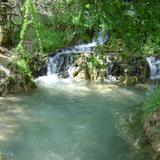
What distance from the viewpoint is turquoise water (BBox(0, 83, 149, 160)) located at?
31.3 ft

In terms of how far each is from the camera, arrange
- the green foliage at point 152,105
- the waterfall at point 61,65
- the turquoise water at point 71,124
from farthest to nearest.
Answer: the waterfall at point 61,65, the green foliage at point 152,105, the turquoise water at point 71,124

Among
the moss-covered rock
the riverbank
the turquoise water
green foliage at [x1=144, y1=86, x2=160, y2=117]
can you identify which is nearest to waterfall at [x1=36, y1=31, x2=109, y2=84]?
the turquoise water

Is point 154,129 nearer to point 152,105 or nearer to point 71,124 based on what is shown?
point 152,105

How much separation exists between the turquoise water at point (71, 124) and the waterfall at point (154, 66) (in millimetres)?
3003

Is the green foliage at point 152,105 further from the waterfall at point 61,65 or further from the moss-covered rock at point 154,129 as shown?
the waterfall at point 61,65

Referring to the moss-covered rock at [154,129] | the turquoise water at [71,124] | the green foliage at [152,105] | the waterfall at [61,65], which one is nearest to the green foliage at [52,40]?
the waterfall at [61,65]

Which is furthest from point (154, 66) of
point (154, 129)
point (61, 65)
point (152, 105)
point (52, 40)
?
point (154, 129)

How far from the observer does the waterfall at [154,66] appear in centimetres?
1895

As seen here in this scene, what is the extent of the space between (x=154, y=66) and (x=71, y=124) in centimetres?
833

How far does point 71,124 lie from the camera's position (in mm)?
11836

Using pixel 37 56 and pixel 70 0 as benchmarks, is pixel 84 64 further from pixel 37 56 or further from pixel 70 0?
pixel 70 0

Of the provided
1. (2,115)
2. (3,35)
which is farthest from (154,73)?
(2,115)

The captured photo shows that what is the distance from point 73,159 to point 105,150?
0.92 m

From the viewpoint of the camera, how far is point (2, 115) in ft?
41.1
